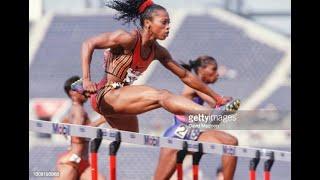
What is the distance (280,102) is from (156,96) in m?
0.85

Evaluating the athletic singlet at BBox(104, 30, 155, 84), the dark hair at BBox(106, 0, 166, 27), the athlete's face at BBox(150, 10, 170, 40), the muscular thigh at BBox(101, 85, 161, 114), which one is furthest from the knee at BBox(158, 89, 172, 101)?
the dark hair at BBox(106, 0, 166, 27)

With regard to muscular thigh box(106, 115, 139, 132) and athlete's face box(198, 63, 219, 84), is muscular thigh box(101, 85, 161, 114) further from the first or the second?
athlete's face box(198, 63, 219, 84)

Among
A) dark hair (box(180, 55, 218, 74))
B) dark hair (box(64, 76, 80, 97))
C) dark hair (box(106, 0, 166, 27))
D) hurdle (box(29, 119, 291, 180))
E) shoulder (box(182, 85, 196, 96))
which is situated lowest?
hurdle (box(29, 119, 291, 180))

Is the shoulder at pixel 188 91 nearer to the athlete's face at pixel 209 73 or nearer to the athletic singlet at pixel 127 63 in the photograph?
the athlete's face at pixel 209 73

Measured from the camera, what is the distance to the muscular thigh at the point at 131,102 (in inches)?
265

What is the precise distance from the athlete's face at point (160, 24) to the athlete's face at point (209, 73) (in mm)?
341

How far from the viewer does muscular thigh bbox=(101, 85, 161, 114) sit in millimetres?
6738

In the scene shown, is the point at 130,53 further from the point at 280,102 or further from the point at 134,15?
the point at 280,102

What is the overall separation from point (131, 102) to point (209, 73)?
1.85 feet

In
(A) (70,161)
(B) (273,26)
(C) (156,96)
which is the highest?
(B) (273,26)

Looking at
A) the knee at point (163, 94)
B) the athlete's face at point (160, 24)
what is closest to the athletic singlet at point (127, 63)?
the athlete's face at point (160, 24)

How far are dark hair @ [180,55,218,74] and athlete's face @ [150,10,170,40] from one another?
0.24 meters

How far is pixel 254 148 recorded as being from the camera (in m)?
6.75
